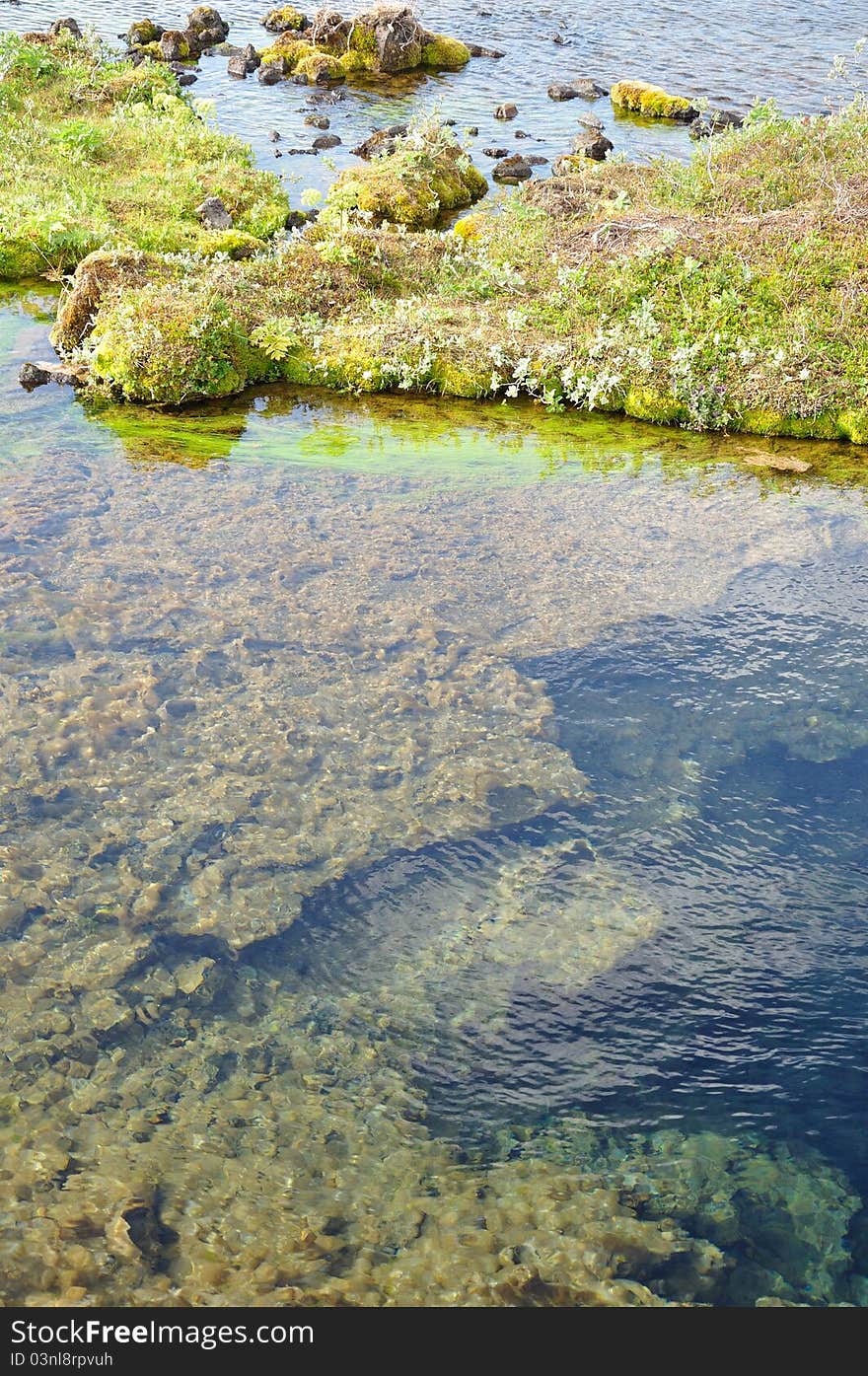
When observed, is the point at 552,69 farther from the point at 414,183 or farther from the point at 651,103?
the point at 414,183

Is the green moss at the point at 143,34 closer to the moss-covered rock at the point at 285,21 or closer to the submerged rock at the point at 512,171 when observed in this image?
the moss-covered rock at the point at 285,21

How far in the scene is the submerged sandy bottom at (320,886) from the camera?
5.42 meters

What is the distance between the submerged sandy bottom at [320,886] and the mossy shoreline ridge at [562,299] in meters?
2.02

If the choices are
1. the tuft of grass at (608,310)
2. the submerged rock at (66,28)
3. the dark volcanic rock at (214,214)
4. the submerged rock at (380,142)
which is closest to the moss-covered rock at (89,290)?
the tuft of grass at (608,310)

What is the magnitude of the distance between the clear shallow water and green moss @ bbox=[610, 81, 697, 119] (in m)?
0.61

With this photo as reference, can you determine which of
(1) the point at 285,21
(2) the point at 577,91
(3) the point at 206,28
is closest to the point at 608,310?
(2) the point at 577,91

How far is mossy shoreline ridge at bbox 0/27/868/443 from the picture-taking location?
13688mm

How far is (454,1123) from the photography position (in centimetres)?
605

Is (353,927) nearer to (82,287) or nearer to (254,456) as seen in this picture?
(254,456)

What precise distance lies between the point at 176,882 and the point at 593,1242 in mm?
3557

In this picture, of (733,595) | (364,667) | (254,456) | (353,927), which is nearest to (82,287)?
(254,456)

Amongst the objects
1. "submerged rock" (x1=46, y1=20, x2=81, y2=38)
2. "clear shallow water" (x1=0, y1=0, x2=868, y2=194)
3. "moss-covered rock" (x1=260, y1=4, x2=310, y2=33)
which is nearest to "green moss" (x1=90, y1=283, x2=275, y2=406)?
"clear shallow water" (x1=0, y1=0, x2=868, y2=194)

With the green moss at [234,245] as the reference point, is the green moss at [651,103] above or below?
above

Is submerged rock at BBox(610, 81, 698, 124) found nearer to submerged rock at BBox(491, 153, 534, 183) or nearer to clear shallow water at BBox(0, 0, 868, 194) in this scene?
clear shallow water at BBox(0, 0, 868, 194)
